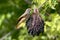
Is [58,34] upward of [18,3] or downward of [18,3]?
downward

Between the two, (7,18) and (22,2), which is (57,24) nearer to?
(22,2)

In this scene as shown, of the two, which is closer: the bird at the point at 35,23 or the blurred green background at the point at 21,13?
the bird at the point at 35,23

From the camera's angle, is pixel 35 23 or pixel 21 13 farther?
pixel 21 13

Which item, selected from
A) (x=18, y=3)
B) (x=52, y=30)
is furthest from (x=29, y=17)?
(x=18, y=3)

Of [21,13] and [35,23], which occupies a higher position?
[21,13]

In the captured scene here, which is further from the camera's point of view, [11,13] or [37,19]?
[11,13]

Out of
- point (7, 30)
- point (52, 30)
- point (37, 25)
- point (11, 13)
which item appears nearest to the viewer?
point (37, 25)

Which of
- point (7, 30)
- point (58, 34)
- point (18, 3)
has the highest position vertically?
point (18, 3)

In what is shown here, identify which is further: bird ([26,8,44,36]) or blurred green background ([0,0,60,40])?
blurred green background ([0,0,60,40])
